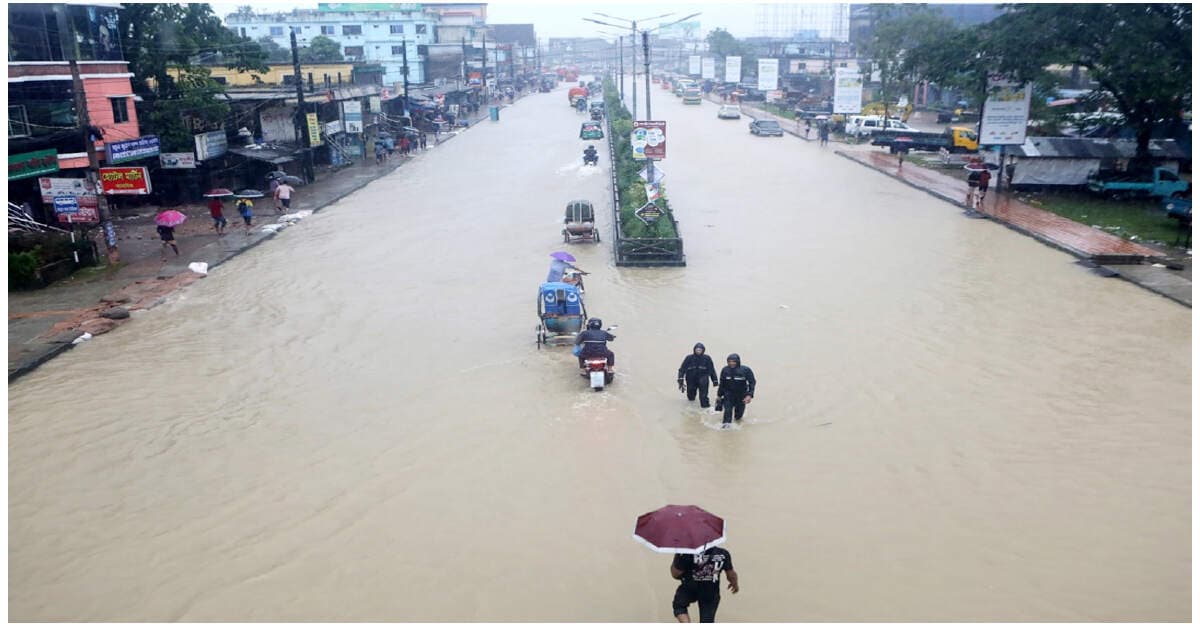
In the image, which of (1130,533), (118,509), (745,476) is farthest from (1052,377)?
(118,509)

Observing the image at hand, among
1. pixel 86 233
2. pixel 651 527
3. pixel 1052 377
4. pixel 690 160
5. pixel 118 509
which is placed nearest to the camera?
pixel 651 527

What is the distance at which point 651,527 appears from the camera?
20.8 ft

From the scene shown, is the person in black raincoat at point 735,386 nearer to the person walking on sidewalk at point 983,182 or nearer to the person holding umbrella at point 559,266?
the person holding umbrella at point 559,266

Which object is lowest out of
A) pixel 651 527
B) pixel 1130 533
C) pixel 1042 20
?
pixel 1130 533

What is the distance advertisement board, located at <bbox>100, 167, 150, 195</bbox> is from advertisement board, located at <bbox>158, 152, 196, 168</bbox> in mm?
6378

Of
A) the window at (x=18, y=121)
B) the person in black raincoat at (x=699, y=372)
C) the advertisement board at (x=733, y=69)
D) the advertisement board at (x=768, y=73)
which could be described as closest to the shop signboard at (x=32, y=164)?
the window at (x=18, y=121)

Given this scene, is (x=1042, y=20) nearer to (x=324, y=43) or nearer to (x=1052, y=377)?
(x=1052, y=377)

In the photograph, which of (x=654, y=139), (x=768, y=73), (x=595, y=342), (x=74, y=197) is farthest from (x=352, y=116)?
(x=768, y=73)

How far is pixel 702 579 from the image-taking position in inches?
253

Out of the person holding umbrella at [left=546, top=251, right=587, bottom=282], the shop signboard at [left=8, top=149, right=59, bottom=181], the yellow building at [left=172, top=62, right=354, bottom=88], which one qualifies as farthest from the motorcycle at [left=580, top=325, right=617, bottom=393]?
the yellow building at [left=172, top=62, right=354, bottom=88]

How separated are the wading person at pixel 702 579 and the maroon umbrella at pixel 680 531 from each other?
176 mm

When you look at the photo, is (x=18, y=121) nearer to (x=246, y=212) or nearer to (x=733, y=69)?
(x=246, y=212)

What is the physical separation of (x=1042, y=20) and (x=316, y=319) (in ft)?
80.8

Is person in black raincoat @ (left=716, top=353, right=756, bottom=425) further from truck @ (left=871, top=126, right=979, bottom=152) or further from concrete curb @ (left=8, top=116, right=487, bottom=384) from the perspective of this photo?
truck @ (left=871, top=126, right=979, bottom=152)
